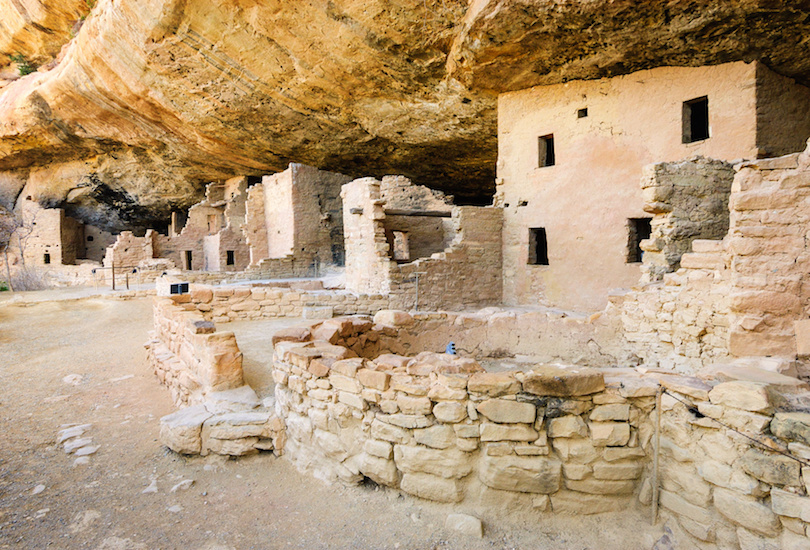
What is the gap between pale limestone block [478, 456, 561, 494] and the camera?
2.53m

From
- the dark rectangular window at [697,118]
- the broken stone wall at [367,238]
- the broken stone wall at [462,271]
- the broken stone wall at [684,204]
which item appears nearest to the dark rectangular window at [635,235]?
the dark rectangular window at [697,118]

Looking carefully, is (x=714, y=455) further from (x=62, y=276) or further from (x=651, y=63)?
(x=62, y=276)

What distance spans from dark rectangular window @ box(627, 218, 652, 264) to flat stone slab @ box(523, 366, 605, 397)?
6.08 m

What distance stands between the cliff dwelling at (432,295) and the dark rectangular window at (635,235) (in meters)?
0.04

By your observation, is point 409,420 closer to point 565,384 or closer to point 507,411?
point 507,411

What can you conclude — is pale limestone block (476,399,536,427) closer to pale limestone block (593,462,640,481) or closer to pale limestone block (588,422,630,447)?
pale limestone block (588,422,630,447)

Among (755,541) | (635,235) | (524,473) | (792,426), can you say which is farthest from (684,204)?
(524,473)

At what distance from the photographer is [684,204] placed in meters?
5.51

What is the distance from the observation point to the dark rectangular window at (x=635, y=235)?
7812 mm

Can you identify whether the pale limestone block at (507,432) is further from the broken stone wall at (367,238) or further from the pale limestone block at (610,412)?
the broken stone wall at (367,238)

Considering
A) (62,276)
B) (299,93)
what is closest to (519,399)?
(299,93)

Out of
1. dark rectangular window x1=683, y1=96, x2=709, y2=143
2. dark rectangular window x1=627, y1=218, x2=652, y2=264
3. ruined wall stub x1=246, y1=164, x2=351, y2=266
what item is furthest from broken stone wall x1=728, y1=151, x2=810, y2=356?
ruined wall stub x1=246, y1=164, x2=351, y2=266

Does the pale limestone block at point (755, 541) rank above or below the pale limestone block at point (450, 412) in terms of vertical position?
below

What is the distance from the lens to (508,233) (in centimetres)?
963
